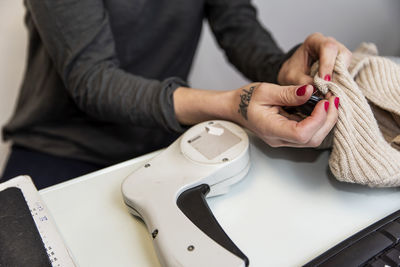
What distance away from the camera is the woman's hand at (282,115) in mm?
373

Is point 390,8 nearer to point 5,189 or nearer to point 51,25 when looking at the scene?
point 51,25

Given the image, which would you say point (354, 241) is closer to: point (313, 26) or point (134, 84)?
point (134, 84)

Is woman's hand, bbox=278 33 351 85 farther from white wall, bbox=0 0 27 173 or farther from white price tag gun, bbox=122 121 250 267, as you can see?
white wall, bbox=0 0 27 173

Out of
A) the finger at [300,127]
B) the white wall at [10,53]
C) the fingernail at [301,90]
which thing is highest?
the fingernail at [301,90]

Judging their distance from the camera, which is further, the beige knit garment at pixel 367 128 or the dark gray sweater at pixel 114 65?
Result: the dark gray sweater at pixel 114 65

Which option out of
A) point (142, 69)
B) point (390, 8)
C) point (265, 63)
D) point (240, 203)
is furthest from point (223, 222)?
point (390, 8)

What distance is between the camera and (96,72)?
58 cm

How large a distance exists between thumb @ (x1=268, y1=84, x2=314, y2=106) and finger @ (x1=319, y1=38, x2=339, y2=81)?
58 mm

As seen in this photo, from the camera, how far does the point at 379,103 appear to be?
415 millimetres

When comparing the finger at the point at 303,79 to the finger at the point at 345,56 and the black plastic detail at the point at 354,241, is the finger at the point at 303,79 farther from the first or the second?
the black plastic detail at the point at 354,241

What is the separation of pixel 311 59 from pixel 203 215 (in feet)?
1.03

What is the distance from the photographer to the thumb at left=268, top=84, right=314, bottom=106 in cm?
39

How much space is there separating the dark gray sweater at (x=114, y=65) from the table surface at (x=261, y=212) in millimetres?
154

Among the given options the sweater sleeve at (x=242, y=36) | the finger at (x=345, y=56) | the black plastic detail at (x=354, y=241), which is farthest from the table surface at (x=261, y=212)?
the sweater sleeve at (x=242, y=36)
